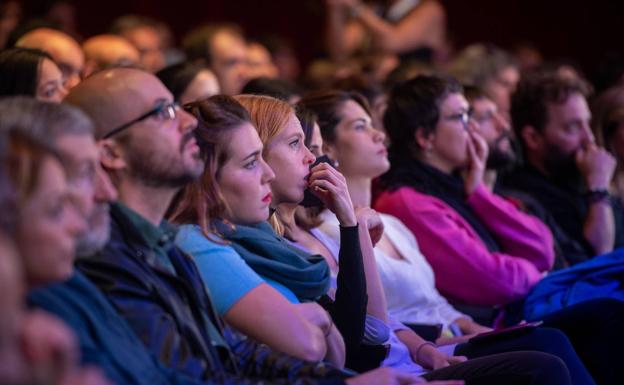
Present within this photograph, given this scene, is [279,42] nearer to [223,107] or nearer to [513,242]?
[513,242]

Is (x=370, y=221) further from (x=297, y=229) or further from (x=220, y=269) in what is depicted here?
(x=220, y=269)

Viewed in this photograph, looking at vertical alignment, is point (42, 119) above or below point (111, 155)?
above

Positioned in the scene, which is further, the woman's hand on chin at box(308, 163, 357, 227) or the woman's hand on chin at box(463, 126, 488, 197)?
the woman's hand on chin at box(463, 126, 488, 197)

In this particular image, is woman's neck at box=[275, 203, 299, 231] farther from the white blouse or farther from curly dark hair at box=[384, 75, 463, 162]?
curly dark hair at box=[384, 75, 463, 162]

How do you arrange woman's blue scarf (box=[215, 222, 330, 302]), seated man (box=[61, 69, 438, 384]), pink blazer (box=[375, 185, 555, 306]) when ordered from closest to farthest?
seated man (box=[61, 69, 438, 384])
woman's blue scarf (box=[215, 222, 330, 302])
pink blazer (box=[375, 185, 555, 306])

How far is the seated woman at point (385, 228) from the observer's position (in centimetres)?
311

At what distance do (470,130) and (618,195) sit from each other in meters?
1.06

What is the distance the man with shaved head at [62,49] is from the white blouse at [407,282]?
1.31 metres

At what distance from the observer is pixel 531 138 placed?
4.34 metres

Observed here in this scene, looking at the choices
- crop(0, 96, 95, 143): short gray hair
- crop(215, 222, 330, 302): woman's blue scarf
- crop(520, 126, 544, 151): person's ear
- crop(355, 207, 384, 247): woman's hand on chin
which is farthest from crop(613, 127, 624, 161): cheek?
crop(0, 96, 95, 143): short gray hair

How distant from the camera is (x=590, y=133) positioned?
429 cm

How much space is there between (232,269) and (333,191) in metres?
0.48

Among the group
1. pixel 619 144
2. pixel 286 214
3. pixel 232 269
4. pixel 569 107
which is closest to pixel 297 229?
pixel 286 214

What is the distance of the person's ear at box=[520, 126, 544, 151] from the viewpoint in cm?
432
